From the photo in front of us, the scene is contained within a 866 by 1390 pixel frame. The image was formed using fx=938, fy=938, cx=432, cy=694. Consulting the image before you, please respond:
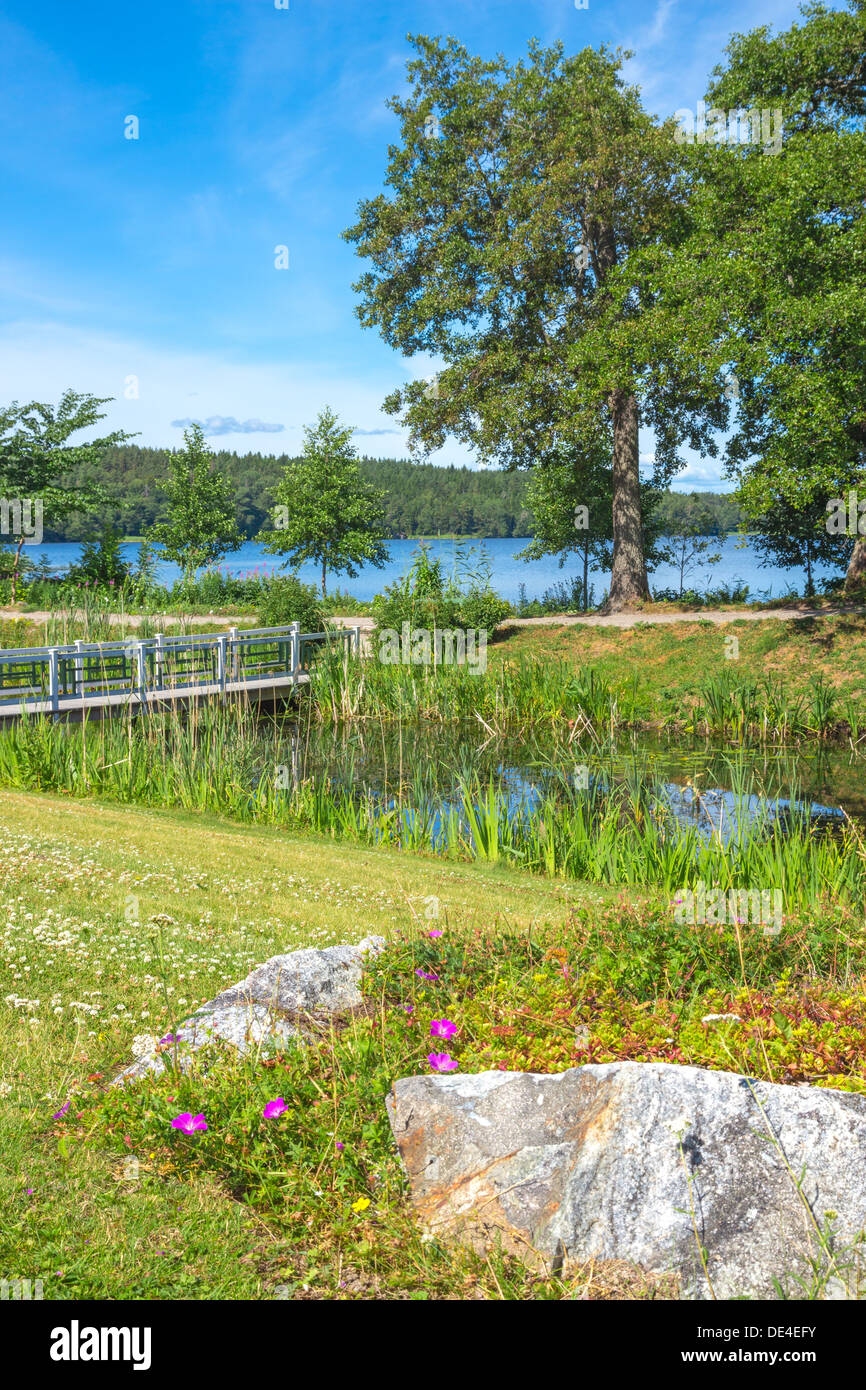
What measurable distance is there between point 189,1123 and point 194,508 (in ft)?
110

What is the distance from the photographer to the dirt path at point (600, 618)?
23234 mm

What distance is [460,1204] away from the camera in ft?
10.8

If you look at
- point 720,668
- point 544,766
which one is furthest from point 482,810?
point 720,668

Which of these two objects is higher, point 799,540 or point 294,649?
point 799,540

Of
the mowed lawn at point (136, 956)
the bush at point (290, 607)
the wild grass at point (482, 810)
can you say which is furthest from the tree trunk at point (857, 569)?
A: the mowed lawn at point (136, 956)

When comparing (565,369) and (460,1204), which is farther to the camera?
(565,369)

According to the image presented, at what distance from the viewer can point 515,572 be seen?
84.0 m

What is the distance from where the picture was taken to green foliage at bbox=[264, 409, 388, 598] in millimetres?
31906

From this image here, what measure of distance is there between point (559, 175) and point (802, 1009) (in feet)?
78.7

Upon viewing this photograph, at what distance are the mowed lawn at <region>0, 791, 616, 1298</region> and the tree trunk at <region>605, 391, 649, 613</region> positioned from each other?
18070mm

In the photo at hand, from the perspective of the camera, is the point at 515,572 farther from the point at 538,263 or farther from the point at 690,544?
the point at 538,263

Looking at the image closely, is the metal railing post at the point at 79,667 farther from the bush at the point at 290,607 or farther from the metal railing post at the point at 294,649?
the bush at the point at 290,607
